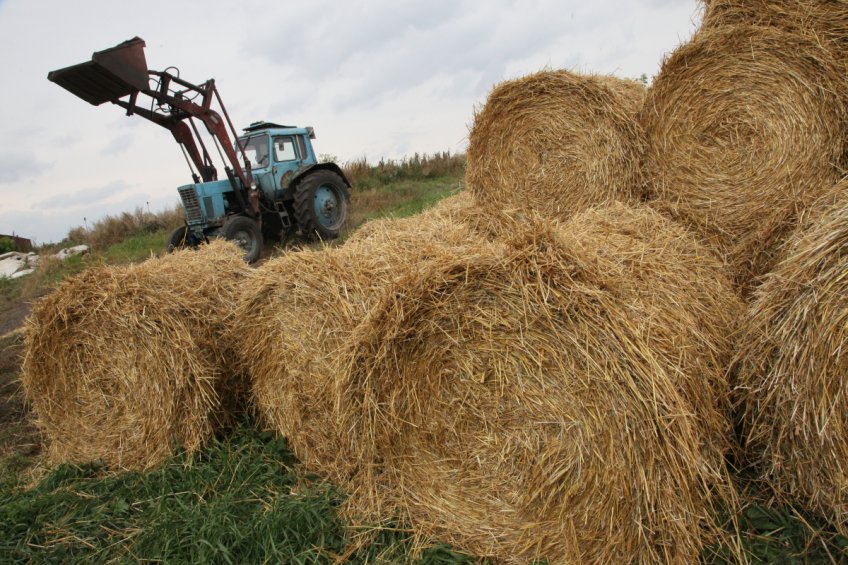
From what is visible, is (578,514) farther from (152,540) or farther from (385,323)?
(152,540)

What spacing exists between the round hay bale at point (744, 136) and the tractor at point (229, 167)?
7.28 metres

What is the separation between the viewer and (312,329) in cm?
349

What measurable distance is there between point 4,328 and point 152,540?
9000 mm

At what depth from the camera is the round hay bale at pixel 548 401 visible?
2179mm

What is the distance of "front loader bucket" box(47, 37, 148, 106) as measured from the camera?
27.7 feet

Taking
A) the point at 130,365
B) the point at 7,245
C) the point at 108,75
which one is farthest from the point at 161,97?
the point at 7,245

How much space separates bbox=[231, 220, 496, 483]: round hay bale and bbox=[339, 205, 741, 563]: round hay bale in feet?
1.01

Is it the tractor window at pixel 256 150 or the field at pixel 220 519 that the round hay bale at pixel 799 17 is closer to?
the field at pixel 220 519

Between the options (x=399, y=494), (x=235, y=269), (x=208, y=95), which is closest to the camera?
(x=399, y=494)

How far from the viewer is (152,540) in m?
2.99

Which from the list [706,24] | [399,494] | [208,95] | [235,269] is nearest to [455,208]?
[235,269]

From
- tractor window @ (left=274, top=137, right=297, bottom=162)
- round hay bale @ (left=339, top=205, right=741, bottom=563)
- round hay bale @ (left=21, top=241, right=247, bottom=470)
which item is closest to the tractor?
tractor window @ (left=274, top=137, right=297, bottom=162)

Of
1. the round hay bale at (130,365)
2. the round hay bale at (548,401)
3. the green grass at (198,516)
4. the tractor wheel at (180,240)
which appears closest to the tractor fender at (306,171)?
the tractor wheel at (180,240)

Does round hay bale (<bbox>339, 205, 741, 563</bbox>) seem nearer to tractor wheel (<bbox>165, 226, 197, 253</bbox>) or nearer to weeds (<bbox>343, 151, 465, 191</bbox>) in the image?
tractor wheel (<bbox>165, 226, 197, 253</bbox>)
